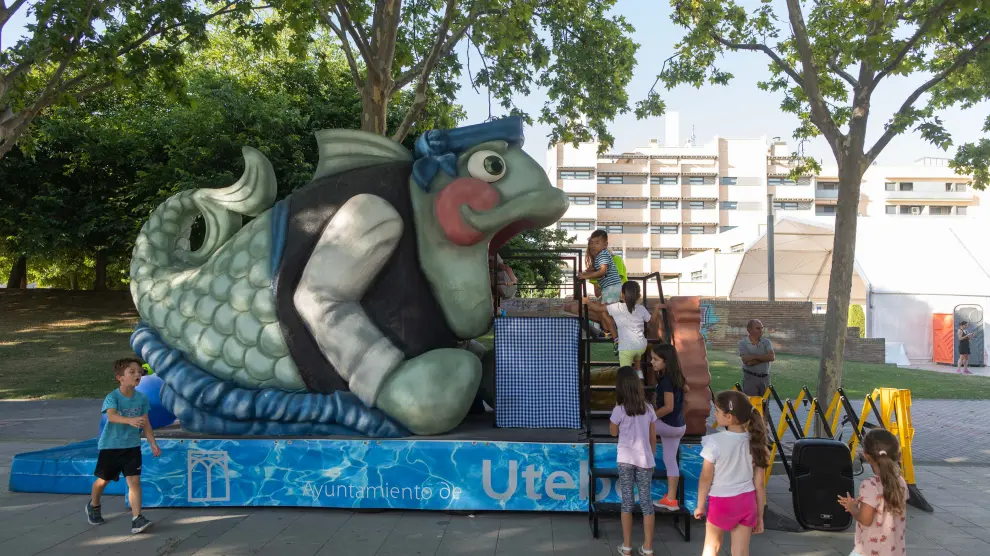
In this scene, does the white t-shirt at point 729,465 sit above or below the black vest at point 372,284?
below

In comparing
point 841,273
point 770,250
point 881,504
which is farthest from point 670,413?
point 770,250

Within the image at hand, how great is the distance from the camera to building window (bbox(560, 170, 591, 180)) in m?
52.8

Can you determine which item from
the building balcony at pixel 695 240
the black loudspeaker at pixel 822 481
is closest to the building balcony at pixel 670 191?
the building balcony at pixel 695 240

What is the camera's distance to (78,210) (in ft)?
62.5

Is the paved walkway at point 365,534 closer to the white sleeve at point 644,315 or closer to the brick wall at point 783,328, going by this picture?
the white sleeve at point 644,315

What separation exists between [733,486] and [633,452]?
996 millimetres

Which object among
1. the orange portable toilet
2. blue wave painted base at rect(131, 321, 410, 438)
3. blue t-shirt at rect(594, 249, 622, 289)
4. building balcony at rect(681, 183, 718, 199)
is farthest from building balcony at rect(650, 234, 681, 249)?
blue wave painted base at rect(131, 321, 410, 438)

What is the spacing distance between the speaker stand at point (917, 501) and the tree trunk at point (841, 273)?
1.97m

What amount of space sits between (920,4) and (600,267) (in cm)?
564

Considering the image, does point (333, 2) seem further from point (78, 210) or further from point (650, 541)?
point (78, 210)

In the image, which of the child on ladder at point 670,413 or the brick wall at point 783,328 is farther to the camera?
the brick wall at point 783,328

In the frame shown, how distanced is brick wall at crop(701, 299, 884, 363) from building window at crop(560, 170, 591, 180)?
3212cm

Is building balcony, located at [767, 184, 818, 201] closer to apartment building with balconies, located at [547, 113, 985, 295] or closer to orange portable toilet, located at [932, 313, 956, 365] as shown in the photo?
apartment building with balconies, located at [547, 113, 985, 295]

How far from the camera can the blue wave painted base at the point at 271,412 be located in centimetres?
618
